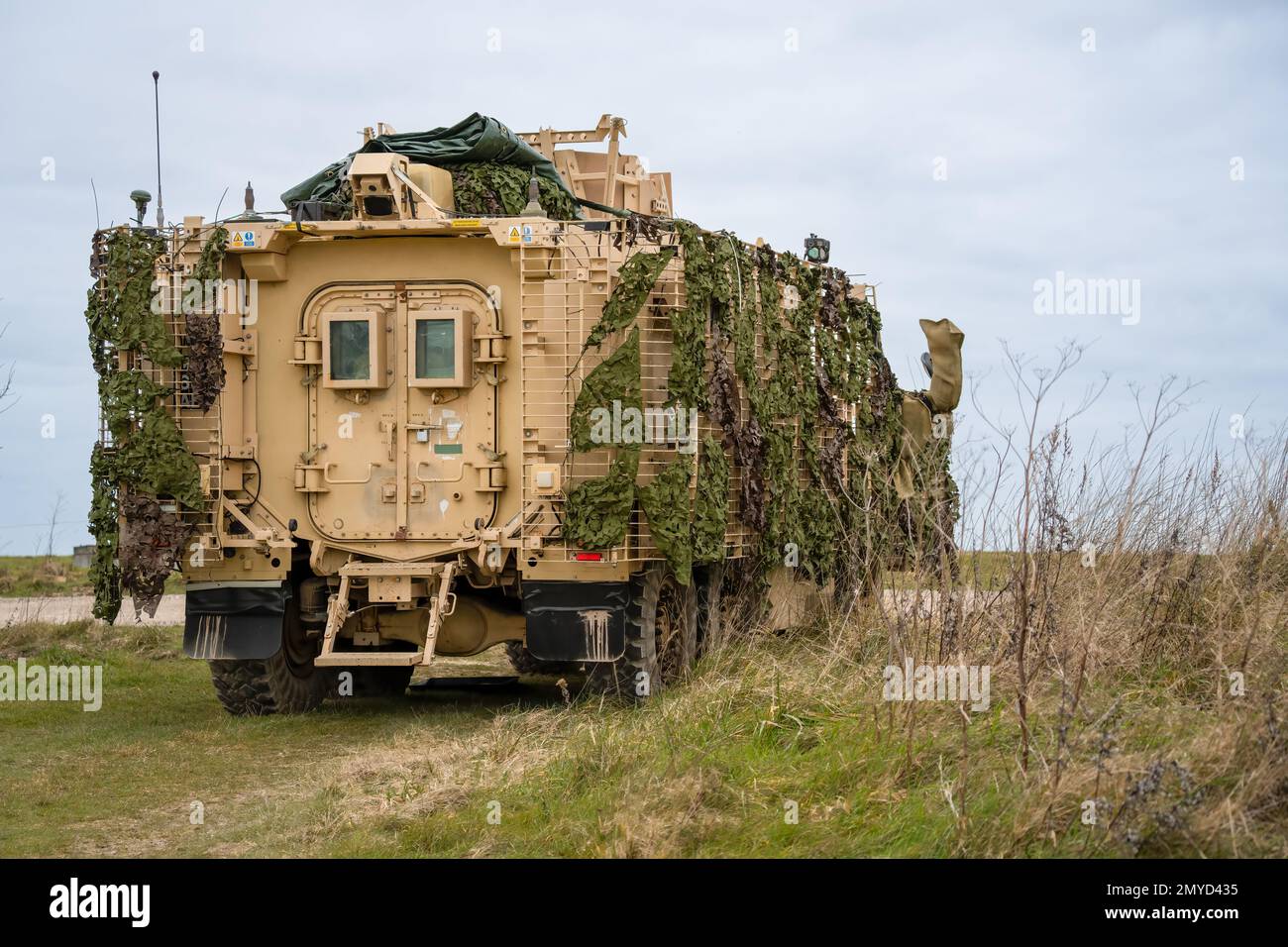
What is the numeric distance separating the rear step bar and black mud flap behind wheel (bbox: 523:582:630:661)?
0.67 meters

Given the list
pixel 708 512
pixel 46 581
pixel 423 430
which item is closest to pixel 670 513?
pixel 708 512

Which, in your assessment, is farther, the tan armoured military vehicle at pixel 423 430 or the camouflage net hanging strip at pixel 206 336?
the camouflage net hanging strip at pixel 206 336

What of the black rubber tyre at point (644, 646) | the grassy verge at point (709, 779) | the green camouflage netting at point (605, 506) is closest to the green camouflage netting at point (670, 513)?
the green camouflage netting at point (605, 506)

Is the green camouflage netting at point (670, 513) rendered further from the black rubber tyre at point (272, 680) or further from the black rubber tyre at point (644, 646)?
the black rubber tyre at point (272, 680)

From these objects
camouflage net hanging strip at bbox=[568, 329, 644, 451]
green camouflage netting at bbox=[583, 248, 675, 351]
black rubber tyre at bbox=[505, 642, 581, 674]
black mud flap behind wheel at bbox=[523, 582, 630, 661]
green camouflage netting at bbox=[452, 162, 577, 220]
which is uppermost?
green camouflage netting at bbox=[452, 162, 577, 220]

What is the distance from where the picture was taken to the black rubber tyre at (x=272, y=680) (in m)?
11.3

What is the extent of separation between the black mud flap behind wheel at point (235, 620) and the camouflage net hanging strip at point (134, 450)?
1.11 ft

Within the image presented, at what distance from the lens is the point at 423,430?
10.7 m

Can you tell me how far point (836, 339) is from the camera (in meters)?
13.6

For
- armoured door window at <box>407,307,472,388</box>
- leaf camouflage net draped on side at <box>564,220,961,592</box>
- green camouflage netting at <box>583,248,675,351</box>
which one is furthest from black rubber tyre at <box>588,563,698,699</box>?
armoured door window at <box>407,307,472,388</box>

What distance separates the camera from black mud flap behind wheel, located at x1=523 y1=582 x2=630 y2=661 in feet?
33.7

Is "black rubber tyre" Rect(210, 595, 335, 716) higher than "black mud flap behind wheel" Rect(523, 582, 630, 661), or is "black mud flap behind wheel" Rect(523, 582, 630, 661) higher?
"black mud flap behind wheel" Rect(523, 582, 630, 661)

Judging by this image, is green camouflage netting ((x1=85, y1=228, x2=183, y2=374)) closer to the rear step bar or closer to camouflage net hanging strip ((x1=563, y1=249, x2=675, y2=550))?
the rear step bar
